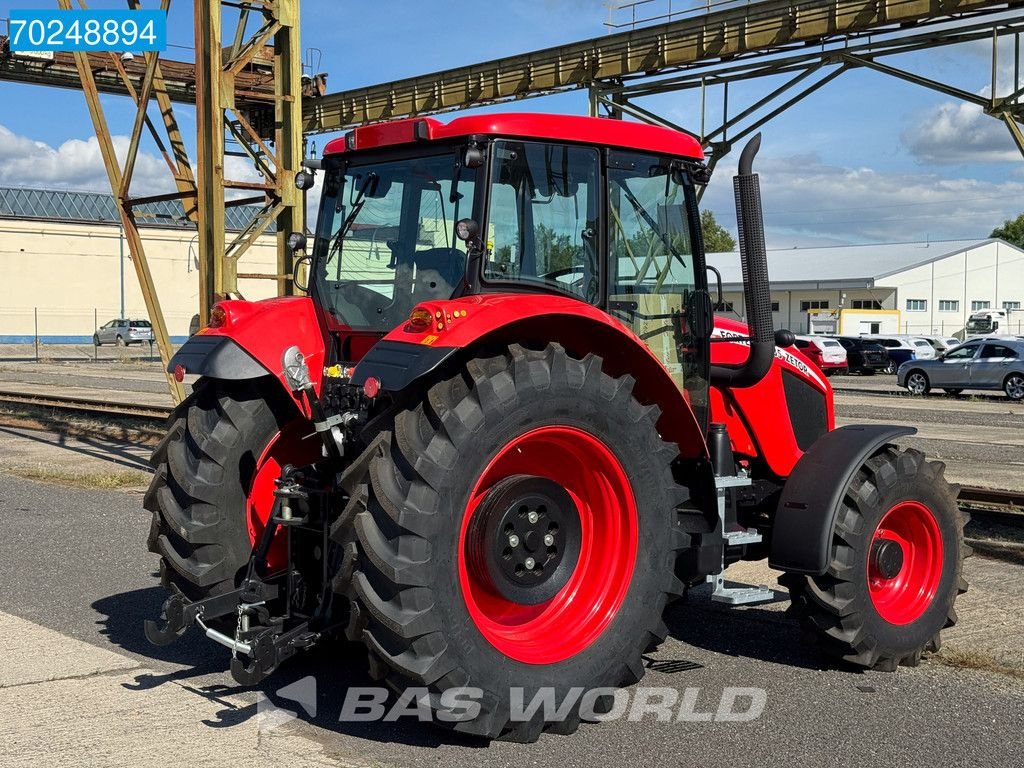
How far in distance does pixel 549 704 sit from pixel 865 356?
135 feet

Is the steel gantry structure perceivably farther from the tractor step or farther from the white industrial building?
the white industrial building

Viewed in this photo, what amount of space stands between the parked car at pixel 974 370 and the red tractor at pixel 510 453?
26.5m

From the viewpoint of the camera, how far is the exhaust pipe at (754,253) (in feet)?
19.0

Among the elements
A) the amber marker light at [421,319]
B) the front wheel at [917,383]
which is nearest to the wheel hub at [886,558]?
the amber marker light at [421,319]

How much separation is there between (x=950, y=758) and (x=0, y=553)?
7418 mm

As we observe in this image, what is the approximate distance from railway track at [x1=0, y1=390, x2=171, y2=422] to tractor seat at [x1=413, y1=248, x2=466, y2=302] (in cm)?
1419

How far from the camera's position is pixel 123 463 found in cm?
1538

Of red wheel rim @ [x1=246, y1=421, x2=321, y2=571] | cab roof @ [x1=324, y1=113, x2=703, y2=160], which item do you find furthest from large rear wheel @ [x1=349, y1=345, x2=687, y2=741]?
red wheel rim @ [x1=246, y1=421, x2=321, y2=571]

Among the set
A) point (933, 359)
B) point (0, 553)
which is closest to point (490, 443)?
point (0, 553)

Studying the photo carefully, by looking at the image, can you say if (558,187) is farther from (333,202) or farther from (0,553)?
(0,553)

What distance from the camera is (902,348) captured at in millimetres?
44188

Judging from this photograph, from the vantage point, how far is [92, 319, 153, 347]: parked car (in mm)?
59688

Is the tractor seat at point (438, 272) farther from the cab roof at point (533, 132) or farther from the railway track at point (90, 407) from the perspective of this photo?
the railway track at point (90, 407)

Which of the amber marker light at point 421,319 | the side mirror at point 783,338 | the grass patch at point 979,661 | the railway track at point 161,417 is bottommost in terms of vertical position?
the grass patch at point 979,661
